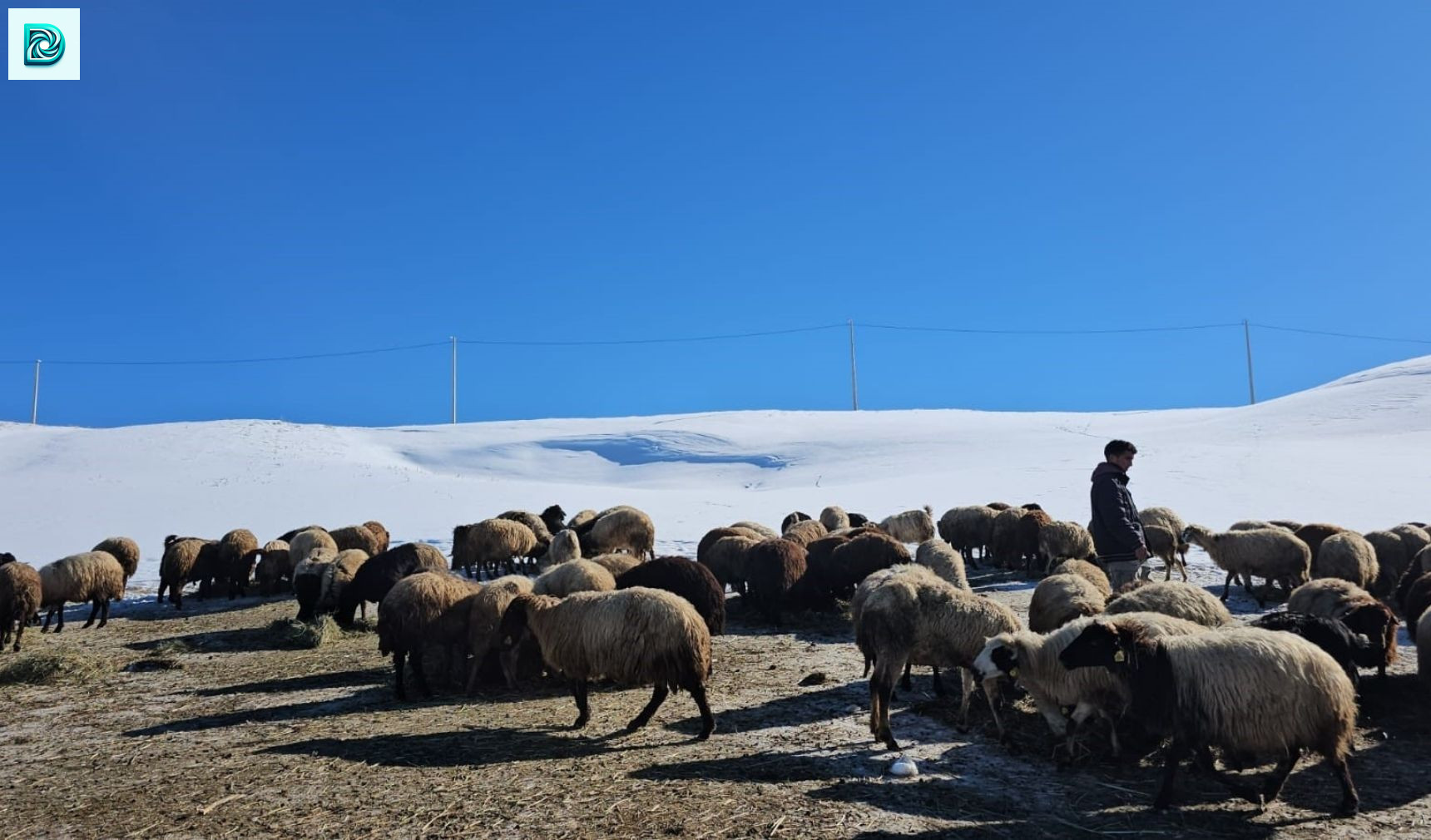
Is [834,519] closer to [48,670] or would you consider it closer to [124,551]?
[124,551]

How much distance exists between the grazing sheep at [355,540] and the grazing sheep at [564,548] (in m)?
4.48

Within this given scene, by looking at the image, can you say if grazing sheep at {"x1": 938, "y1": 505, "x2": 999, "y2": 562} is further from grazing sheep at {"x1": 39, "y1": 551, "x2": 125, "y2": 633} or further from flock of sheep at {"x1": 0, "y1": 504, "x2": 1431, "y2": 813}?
grazing sheep at {"x1": 39, "y1": 551, "x2": 125, "y2": 633}

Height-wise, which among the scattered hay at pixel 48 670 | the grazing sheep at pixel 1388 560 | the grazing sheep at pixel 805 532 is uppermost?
the grazing sheep at pixel 805 532

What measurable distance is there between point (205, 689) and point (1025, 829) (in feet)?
29.8

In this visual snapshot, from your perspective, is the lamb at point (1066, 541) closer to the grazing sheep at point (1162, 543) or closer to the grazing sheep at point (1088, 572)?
the grazing sheep at point (1162, 543)

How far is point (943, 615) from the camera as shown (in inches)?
319

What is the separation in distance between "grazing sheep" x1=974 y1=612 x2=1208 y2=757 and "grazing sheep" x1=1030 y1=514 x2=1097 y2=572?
10.3 metres

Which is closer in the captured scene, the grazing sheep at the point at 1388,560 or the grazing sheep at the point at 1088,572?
the grazing sheep at the point at 1088,572

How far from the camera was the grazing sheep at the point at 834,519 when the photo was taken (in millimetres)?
23188


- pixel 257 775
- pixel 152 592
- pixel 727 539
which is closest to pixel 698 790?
pixel 257 775

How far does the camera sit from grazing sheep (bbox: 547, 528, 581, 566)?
18.5m

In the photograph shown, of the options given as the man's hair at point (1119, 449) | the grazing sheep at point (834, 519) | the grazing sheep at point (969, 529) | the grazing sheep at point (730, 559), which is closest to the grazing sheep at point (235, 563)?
the grazing sheep at point (730, 559)

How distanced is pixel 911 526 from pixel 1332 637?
583 inches

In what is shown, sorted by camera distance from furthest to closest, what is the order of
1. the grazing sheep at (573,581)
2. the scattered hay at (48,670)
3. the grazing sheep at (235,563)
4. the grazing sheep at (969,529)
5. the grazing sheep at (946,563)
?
1. the grazing sheep at (969,529)
2. the grazing sheep at (235,563)
3. the grazing sheep at (946,563)
4. the grazing sheep at (573,581)
5. the scattered hay at (48,670)
